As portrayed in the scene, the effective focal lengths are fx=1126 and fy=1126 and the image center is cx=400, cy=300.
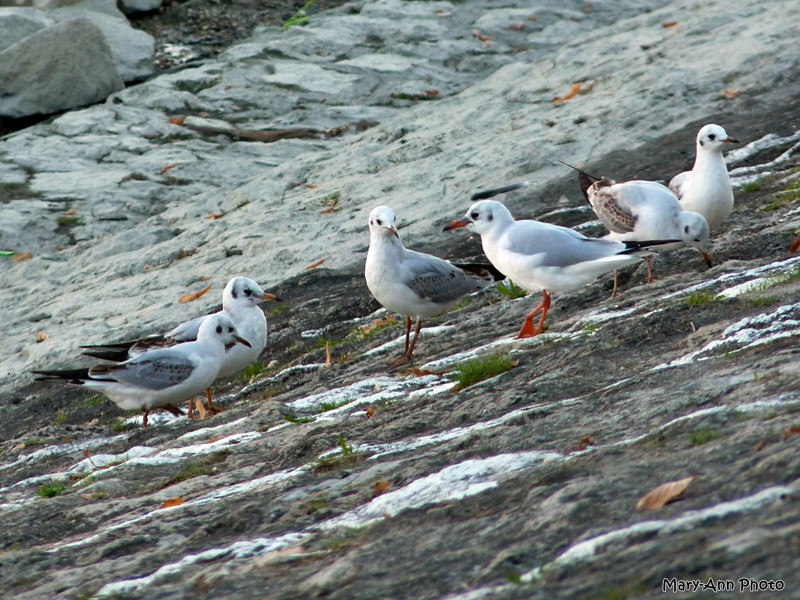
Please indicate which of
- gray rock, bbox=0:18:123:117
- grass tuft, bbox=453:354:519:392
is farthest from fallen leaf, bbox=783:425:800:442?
Result: gray rock, bbox=0:18:123:117

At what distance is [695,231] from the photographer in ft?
24.4

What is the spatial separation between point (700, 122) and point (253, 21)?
934 cm

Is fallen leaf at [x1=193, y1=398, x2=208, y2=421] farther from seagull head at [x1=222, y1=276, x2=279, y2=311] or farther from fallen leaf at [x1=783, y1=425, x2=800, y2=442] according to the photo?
fallen leaf at [x1=783, y1=425, x2=800, y2=442]

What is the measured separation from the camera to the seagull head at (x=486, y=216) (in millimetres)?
7328

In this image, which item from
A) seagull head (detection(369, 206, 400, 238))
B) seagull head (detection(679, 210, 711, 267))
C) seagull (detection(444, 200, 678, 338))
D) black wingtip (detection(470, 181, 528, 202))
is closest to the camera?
seagull (detection(444, 200, 678, 338))

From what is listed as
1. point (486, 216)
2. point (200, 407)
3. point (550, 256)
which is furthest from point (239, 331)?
point (550, 256)

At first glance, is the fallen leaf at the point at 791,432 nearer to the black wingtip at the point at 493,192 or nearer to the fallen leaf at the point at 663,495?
the fallen leaf at the point at 663,495

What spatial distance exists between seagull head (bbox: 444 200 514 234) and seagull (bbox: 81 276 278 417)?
5.75ft

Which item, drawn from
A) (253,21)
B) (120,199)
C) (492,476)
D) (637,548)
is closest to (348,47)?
(253,21)

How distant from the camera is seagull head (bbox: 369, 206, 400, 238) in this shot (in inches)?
298

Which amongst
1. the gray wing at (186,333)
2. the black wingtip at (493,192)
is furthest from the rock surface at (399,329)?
the gray wing at (186,333)

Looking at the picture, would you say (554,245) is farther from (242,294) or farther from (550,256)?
(242,294)

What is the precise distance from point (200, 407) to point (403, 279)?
5.81 ft

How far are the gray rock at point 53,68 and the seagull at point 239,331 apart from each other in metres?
8.35
